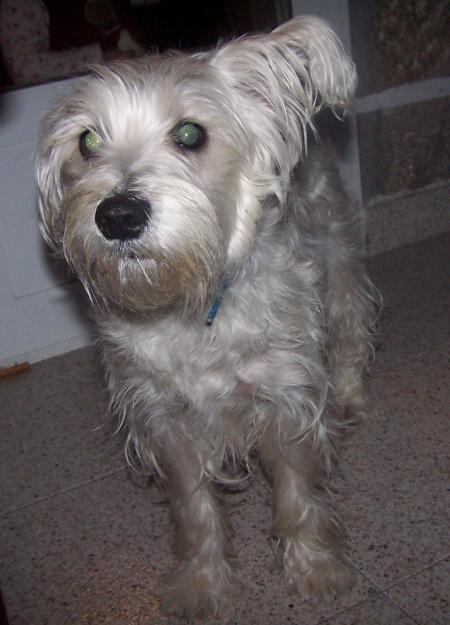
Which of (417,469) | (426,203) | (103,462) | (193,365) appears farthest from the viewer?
(426,203)

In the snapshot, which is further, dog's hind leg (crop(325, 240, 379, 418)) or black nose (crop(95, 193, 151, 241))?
dog's hind leg (crop(325, 240, 379, 418))

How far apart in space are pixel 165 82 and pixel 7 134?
63.5 inches

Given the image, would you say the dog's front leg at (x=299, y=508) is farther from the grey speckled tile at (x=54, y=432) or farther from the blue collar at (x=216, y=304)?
the grey speckled tile at (x=54, y=432)

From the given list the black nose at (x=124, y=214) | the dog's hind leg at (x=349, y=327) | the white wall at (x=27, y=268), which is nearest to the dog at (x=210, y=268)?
the black nose at (x=124, y=214)

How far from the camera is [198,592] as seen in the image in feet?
6.38

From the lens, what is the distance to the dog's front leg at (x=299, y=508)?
1980 mm

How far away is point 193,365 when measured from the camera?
186 centimetres

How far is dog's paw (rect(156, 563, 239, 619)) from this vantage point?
193 cm

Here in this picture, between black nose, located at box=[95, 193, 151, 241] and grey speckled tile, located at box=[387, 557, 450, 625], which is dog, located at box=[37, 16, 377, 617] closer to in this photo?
black nose, located at box=[95, 193, 151, 241]

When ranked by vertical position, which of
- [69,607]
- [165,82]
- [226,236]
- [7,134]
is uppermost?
[165,82]

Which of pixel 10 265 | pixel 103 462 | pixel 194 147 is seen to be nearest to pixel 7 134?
pixel 10 265

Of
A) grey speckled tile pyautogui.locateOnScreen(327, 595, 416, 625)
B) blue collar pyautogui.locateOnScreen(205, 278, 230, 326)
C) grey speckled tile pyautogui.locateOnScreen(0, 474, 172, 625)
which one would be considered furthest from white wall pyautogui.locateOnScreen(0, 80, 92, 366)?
grey speckled tile pyautogui.locateOnScreen(327, 595, 416, 625)

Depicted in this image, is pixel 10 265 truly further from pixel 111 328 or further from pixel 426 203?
pixel 426 203

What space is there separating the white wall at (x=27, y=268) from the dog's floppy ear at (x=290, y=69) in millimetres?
1430
